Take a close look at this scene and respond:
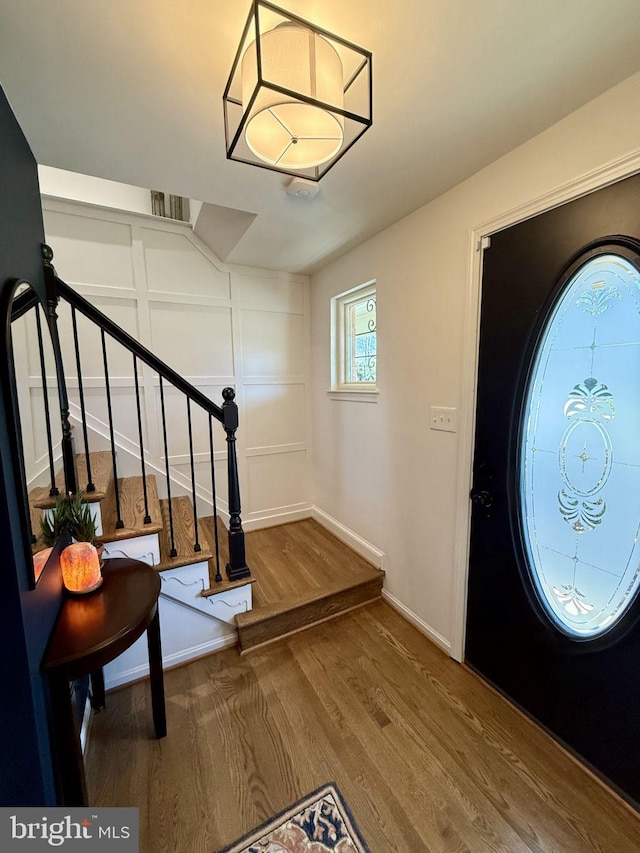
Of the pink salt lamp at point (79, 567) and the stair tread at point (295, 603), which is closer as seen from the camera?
the pink salt lamp at point (79, 567)

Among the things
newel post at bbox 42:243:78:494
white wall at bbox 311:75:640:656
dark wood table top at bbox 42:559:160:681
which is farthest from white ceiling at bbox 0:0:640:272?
dark wood table top at bbox 42:559:160:681

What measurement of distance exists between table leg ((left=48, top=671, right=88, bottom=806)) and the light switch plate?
180 centimetres

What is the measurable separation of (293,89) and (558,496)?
162cm

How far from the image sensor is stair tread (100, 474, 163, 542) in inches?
65.2

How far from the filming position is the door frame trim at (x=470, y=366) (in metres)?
1.27

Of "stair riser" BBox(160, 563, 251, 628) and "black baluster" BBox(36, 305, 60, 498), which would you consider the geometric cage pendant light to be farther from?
"stair riser" BBox(160, 563, 251, 628)

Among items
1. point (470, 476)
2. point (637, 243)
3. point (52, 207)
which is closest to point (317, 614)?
point (470, 476)

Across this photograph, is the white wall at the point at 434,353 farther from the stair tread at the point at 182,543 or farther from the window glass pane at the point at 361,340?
the stair tread at the point at 182,543

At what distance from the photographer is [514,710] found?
1.55 metres

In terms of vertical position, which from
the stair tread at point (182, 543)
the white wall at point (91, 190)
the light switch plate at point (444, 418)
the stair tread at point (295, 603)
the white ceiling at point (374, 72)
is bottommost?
the stair tread at point (295, 603)

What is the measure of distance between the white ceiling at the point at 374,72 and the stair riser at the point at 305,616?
234 centimetres

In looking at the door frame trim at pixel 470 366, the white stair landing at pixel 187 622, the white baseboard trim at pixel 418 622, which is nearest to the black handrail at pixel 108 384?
the white stair landing at pixel 187 622

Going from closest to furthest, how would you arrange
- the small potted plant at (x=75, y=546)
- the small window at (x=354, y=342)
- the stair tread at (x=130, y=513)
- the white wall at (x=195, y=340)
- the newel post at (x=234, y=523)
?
1. the small potted plant at (x=75, y=546)
2. the stair tread at (x=130, y=513)
3. the newel post at (x=234, y=523)
4. the white wall at (x=195, y=340)
5. the small window at (x=354, y=342)

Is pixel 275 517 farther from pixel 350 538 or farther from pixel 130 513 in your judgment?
pixel 130 513
